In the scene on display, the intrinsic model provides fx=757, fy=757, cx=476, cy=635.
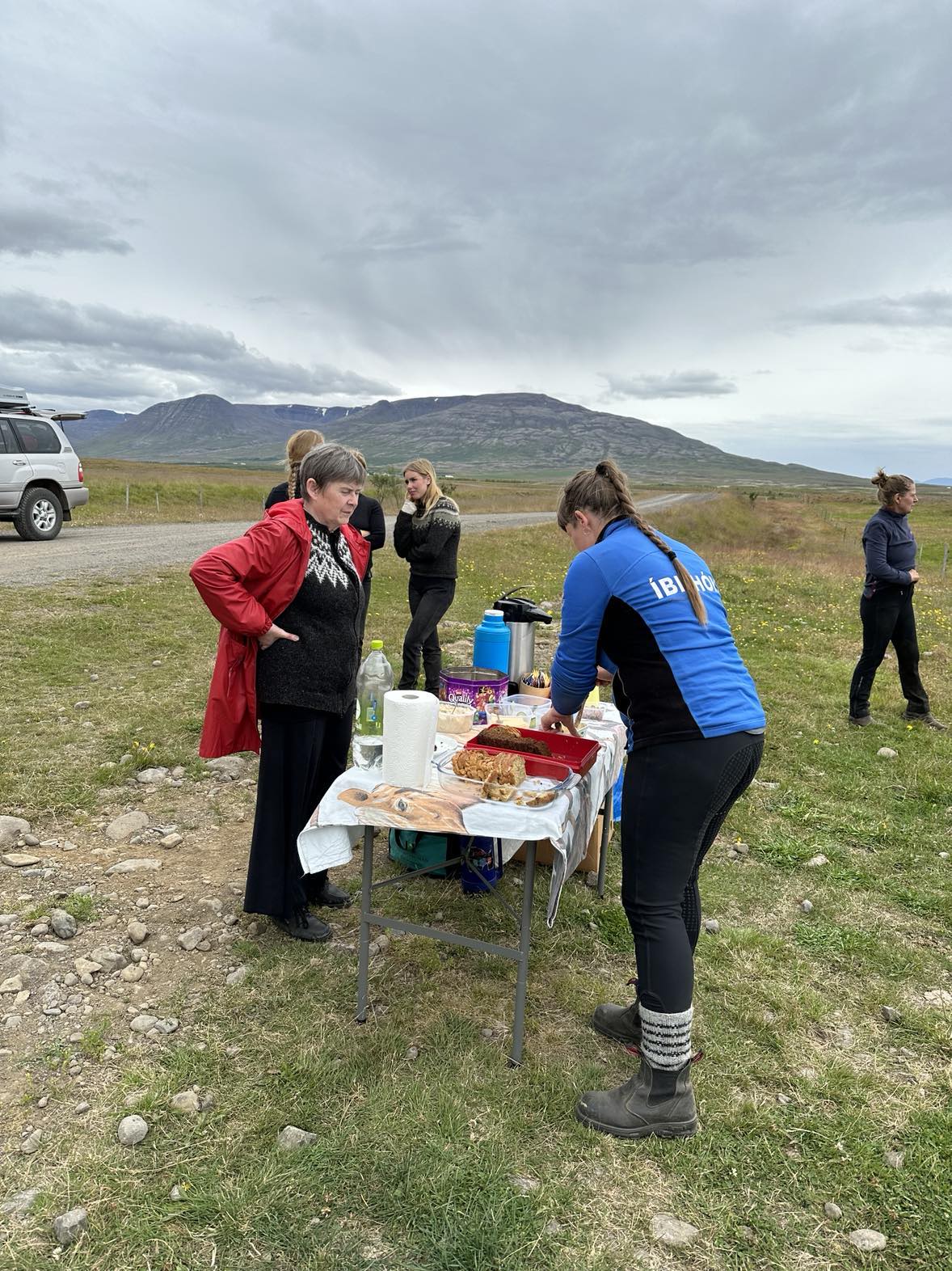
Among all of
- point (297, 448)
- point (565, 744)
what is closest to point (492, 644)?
point (565, 744)

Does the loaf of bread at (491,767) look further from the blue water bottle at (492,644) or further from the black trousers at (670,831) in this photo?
the blue water bottle at (492,644)

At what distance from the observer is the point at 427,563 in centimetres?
681

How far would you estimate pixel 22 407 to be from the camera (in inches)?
572

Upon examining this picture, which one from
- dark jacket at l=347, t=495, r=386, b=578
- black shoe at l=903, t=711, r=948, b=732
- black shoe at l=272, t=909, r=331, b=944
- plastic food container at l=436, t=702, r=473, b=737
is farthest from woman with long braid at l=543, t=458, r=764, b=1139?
black shoe at l=903, t=711, r=948, b=732


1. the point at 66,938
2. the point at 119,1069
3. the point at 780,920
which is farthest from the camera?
the point at 780,920

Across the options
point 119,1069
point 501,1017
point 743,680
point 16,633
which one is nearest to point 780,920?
point 501,1017

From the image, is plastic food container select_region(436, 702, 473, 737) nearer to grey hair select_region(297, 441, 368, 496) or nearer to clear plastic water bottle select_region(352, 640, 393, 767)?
clear plastic water bottle select_region(352, 640, 393, 767)

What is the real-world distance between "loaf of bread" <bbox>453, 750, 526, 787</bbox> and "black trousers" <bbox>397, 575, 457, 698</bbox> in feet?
12.0

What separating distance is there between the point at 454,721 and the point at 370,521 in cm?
323

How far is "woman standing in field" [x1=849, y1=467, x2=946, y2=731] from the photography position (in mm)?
6758

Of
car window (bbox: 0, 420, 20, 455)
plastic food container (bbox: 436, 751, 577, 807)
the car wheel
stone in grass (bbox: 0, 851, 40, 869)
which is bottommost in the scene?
stone in grass (bbox: 0, 851, 40, 869)

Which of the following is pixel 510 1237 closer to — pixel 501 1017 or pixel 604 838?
pixel 501 1017

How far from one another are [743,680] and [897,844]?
339 centimetres

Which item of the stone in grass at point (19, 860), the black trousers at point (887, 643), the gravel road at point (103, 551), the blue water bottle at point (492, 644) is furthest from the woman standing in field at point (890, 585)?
the gravel road at point (103, 551)
